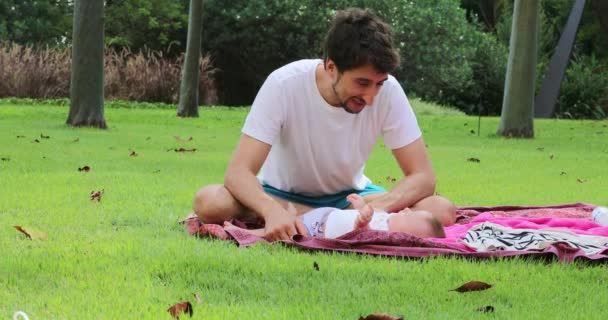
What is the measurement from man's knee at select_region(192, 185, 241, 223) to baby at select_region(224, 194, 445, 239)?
0.17 meters

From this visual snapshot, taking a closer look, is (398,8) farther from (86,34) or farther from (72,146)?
(72,146)

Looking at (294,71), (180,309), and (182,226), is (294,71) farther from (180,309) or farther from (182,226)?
Answer: (180,309)

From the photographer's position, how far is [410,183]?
5242 millimetres

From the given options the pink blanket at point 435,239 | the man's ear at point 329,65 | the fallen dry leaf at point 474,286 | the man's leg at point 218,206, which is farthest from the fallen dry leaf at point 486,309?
the man's leg at point 218,206

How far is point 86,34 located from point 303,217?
33.9 ft

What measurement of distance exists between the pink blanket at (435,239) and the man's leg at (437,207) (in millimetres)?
64

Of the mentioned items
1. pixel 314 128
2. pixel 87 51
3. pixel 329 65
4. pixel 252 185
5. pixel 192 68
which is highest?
pixel 329 65

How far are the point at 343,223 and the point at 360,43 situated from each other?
89 centimetres

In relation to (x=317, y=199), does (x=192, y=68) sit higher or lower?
higher

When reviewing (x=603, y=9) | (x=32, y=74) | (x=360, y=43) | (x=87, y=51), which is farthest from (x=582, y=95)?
(x=360, y=43)

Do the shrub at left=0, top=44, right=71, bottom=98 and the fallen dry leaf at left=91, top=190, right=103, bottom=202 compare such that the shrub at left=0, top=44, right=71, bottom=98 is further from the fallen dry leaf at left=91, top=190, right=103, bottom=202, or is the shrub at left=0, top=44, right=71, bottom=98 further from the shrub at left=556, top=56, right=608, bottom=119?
the fallen dry leaf at left=91, top=190, right=103, bottom=202

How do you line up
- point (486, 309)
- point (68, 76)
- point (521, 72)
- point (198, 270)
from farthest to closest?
point (68, 76), point (521, 72), point (198, 270), point (486, 309)

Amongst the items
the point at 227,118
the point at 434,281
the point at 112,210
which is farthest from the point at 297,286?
the point at 227,118

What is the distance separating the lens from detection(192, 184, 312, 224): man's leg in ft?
17.2
